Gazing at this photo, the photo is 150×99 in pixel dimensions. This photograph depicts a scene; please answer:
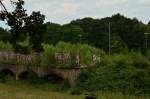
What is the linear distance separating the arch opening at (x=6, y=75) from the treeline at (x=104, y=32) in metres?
27.8

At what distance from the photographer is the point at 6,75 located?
4791 centimetres

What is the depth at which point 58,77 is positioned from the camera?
4309 centimetres

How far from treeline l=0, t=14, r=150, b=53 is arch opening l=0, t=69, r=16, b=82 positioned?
91.3 ft

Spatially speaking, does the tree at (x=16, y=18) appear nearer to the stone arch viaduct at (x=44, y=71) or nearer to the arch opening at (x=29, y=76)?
the stone arch viaduct at (x=44, y=71)

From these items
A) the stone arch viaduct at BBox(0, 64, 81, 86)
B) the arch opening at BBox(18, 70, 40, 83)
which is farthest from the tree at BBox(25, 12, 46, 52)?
the arch opening at BBox(18, 70, 40, 83)

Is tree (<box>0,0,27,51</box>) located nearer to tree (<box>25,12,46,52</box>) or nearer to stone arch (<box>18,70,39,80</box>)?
tree (<box>25,12,46,52</box>)

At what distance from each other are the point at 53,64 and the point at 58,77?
127 centimetres

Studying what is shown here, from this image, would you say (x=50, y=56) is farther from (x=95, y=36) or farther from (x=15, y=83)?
(x=95, y=36)

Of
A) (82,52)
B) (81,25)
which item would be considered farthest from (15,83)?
(81,25)

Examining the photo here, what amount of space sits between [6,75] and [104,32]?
4422 cm

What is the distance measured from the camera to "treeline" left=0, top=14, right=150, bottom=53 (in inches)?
3322

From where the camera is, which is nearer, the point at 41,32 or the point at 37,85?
the point at 41,32

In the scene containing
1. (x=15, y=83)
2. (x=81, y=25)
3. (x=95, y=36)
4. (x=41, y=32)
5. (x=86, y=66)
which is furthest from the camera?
(x=81, y=25)

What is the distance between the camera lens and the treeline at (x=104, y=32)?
84.4m
